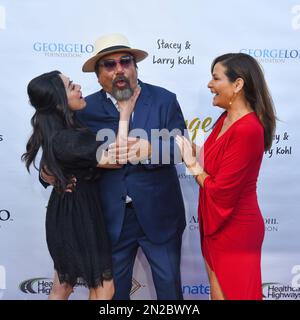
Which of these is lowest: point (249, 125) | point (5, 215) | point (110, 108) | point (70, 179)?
point (5, 215)

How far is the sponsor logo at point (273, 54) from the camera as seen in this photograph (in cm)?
196

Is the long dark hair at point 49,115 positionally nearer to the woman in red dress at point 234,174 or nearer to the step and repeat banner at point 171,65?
the step and repeat banner at point 171,65

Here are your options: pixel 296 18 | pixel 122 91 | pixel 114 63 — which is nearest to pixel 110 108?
pixel 122 91

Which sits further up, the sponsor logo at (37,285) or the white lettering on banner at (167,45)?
the white lettering on banner at (167,45)

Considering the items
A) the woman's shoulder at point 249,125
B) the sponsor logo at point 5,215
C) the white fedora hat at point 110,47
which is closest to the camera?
the woman's shoulder at point 249,125

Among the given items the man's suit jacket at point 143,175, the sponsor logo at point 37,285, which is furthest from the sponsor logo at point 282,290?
the sponsor logo at point 37,285

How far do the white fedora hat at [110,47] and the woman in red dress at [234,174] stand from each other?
0.42 m

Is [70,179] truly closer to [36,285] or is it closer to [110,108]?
[110,108]

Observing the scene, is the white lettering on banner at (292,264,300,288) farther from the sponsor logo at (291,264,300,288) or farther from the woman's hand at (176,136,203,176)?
the woman's hand at (176,136,203,176)

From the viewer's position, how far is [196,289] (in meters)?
2.17

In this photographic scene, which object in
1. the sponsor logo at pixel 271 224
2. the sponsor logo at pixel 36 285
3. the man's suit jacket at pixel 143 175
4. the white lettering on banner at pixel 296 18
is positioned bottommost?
the sponsor logo at pixel 36 285

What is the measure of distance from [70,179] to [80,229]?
0.26 metres
